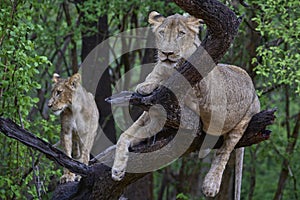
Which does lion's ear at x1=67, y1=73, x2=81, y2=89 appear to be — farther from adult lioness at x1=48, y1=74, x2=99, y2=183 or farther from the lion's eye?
the lion's eye

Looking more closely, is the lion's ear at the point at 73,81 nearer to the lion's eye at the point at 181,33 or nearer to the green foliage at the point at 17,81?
the green foliage at the point at 17,81

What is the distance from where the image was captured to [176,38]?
5094 mm

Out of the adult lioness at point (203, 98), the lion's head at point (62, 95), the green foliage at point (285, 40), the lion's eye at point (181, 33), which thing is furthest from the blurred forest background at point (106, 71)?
the lion's eye at point (181, 33)

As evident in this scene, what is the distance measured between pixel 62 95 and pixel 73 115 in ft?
0.79

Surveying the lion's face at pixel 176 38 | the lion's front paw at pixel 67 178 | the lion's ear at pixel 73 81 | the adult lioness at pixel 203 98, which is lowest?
the lion's front paw at pixel 67 178

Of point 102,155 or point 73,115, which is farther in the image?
point 73,115

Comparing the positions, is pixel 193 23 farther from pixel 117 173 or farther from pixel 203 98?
pixel 117 173

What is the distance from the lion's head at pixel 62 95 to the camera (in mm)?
6926

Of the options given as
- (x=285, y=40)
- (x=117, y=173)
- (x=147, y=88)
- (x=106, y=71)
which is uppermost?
(x=147, y=88)

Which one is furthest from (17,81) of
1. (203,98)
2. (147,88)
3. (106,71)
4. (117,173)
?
(106,71)

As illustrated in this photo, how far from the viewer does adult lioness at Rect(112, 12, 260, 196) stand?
5.13 metres

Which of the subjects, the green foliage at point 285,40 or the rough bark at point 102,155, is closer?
the rough bark at point 102,155

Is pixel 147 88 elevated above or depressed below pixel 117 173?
above

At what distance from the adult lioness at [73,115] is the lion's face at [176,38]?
6.66ft
